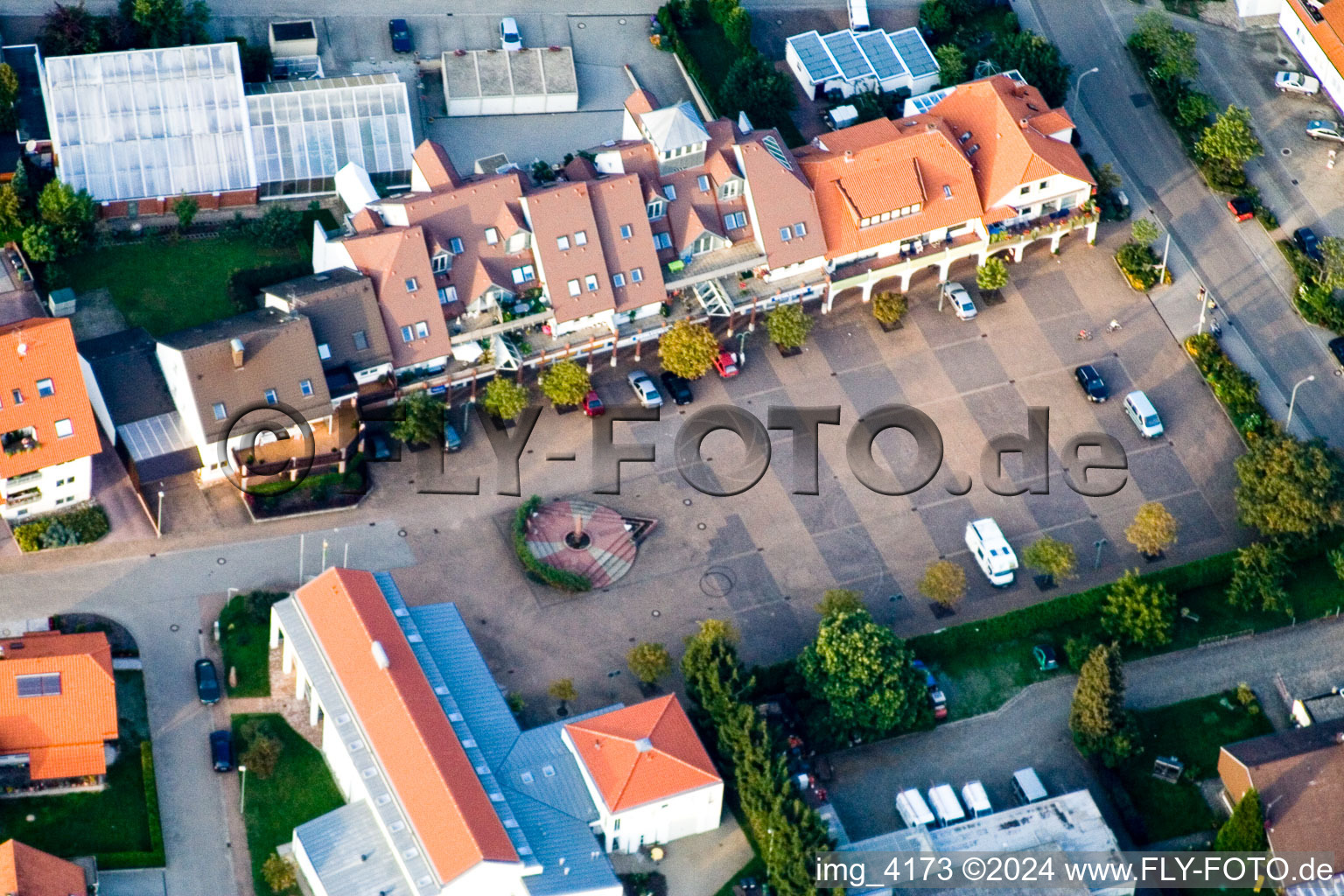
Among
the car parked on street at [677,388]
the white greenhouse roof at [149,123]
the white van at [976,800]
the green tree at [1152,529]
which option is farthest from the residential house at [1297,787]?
the white greenhouse roof at [149,123]

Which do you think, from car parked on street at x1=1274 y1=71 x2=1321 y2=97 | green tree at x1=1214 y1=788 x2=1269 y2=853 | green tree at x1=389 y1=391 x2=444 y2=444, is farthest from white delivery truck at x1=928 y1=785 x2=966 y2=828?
car parked on street at x1=1274 y1=71 x2=1321 y2=97

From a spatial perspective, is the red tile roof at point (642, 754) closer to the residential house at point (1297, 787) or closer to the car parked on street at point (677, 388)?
the car parked on street at point (677, 388)

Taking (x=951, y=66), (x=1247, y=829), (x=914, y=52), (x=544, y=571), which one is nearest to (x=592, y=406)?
(x=544, y=571)

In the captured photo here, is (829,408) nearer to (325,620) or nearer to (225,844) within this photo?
(325,620)

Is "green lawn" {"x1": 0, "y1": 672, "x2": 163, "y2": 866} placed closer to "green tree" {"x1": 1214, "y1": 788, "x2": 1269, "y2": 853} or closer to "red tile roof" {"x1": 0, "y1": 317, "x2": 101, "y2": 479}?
"red tile roof" {"x1": 0, "y1": 317, "x2": 101, "y2": 479}

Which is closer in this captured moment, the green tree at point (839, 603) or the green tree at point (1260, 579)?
the green tree at point (839, 603)

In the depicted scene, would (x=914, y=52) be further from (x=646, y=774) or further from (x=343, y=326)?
(x=646, y=774)
